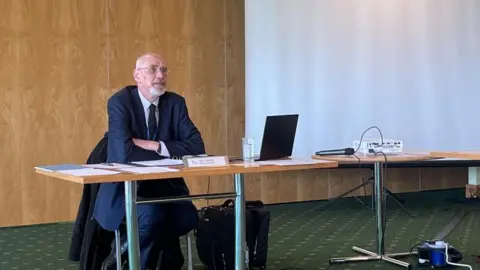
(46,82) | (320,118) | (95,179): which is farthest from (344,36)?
(95,179)

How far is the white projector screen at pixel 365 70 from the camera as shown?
5.88m

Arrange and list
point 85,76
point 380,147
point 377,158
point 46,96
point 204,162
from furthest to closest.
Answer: point 85,76 → point 46,96 → point 380,147 → point 377,158 → point 204,162

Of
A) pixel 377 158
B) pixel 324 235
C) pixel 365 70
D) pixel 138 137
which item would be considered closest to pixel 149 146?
pixel 138 137

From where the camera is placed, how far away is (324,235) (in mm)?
4879

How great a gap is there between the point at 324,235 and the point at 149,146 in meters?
2.09

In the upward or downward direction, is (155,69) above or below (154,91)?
above

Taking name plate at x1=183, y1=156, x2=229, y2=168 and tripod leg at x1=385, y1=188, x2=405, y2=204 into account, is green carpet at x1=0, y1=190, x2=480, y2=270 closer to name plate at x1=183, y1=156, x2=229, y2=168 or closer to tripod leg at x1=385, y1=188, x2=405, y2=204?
tripod leg at x1=385, y1=188, x2=405, y2=204

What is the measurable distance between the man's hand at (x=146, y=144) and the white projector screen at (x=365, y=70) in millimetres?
2531

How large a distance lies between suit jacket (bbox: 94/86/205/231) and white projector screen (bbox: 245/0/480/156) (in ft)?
7.56

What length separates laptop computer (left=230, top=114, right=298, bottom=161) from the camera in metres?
3.12

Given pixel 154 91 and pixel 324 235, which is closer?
pixel 154 91

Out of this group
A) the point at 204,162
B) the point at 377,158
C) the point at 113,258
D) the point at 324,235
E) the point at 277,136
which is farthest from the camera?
the point at 324,235

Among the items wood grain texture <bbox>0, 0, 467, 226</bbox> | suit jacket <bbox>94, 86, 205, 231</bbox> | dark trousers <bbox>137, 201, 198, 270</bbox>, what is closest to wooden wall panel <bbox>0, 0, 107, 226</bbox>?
wood grain texture <bbox>0, 0, 467, 226</bbox>

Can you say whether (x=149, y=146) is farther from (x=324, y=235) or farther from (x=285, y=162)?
(x=324, y=235)
